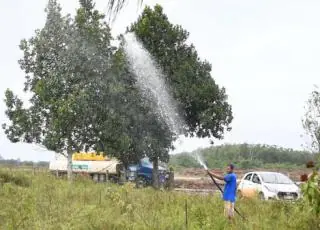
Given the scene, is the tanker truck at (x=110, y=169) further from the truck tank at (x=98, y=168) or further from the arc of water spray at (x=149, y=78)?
the arc of water spray at (x=149, y=78)

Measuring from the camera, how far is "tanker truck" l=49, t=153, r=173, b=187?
34.8m

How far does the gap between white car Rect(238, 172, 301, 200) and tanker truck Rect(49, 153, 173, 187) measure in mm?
7925

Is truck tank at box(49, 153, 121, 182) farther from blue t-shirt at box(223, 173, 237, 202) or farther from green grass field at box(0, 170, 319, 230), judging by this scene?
blue t-shirt at box(223, 173, 237, 202)

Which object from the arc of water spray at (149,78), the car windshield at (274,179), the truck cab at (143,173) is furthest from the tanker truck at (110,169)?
the car windshield at (274,179)

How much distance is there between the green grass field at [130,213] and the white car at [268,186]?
4754mm

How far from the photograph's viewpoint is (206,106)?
1276 inches

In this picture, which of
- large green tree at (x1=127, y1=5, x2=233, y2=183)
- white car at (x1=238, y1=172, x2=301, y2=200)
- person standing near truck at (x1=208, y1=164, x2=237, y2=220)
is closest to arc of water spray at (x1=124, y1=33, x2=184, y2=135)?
large green tree at (x1=127, y1=5, x2=233, y2=183)

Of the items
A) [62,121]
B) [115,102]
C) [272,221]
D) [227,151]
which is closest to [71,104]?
[62,121]

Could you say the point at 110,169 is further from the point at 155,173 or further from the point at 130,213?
the point at 130,213

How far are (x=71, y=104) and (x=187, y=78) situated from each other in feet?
27.1

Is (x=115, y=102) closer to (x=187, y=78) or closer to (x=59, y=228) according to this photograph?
(x=187, y=78)

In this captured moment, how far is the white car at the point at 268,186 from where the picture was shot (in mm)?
21703

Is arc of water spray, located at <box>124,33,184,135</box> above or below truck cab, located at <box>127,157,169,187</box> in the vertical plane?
above

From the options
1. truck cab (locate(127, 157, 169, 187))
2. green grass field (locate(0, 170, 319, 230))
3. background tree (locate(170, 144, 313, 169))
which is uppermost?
background tree (locate(170, 144, 313, 169))
